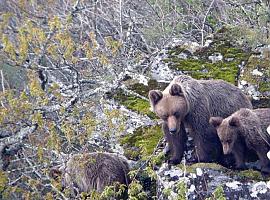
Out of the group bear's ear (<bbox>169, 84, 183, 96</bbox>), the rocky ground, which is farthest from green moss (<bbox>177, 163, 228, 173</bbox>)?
bear's ear (<bbox>169, 84, 183, 96</bbox>)

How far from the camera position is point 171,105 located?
5941 mm

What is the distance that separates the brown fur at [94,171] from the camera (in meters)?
6.52

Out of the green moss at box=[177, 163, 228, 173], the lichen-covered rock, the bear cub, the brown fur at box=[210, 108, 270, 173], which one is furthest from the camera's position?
the lichen-covered rock

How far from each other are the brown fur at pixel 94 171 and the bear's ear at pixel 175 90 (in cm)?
107

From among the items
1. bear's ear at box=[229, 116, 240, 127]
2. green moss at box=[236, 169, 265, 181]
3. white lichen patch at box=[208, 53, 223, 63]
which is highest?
bear's ear at box=[229, 116, 240, 127]

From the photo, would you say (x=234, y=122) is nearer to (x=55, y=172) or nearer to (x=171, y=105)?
(x=171, y=105)

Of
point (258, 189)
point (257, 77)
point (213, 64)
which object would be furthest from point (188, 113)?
point (213, 64)

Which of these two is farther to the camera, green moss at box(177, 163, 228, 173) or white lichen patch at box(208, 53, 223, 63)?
white lichen patch at box(208, 53, 223, 63)

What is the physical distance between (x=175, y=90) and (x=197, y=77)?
5.82ft

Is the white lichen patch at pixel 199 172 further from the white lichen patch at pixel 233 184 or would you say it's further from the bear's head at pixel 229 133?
the bear's head at pixel 229 133

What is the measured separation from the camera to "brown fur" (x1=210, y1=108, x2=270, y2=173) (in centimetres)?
564

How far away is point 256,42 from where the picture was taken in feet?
26.9

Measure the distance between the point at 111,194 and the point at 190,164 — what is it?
2.76 ft

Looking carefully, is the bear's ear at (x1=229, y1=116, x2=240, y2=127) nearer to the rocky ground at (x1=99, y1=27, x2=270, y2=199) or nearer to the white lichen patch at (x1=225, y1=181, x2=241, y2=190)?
the rocky ground at (x1=99, y1=27, x2=270, y2=199)
